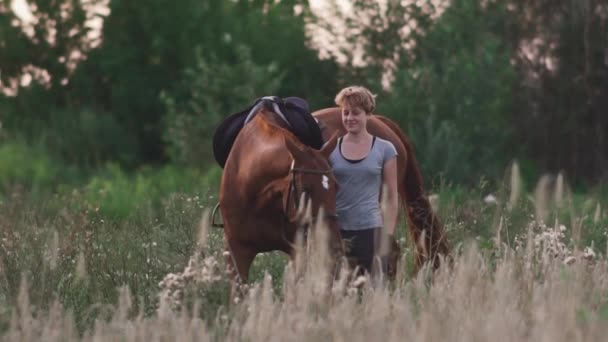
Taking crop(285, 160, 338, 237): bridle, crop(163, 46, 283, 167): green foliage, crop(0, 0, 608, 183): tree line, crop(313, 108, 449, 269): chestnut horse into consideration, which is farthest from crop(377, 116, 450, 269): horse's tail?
crop(163, 46, 283, 167): green foliage

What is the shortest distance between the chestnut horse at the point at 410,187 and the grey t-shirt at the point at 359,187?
1.11 meters

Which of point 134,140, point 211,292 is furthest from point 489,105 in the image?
point 211,292

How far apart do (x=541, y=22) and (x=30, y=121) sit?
13254 millimetres

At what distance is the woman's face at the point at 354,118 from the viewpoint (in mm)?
8766

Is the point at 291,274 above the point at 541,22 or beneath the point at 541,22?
beneath

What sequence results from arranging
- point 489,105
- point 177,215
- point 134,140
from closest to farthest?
1. point 177,215
2. point 489,105
3. point 134,140

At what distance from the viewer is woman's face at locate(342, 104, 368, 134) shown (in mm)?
8766

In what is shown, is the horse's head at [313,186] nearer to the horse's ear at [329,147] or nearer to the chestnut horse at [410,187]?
the horse's ear at [329,147]

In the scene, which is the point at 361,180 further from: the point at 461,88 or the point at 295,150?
the point at 461,88

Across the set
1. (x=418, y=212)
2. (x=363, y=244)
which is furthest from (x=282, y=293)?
(x=418, y=212)

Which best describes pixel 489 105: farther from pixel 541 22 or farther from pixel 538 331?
pixel 538 331

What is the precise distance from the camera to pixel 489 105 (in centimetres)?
2950

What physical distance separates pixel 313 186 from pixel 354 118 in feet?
2.50

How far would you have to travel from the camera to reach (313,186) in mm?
8195
